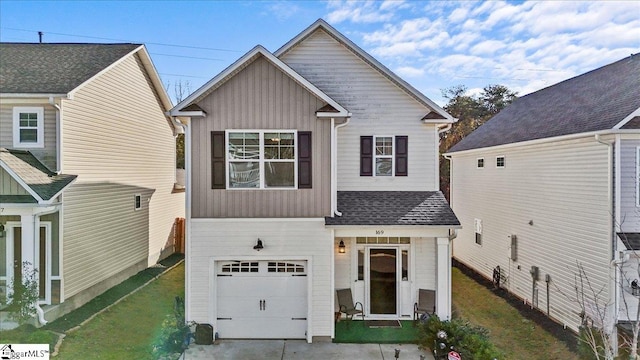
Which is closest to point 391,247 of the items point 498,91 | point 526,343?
point 526,343

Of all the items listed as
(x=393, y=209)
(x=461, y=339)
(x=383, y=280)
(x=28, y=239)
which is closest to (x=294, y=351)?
(x=383, y=280)

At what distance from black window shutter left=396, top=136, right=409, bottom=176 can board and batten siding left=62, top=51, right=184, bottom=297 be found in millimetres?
8550

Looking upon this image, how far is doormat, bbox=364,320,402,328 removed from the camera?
31.0 ft

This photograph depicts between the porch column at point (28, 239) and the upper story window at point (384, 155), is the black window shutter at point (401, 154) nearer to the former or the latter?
the upper story window at point (384, 155)

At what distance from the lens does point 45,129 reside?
912 cm

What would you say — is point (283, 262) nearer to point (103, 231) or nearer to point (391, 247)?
point (391, 247)

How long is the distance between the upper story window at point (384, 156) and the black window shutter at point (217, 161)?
4061mm

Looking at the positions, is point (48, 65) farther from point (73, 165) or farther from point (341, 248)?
point (341, 248)

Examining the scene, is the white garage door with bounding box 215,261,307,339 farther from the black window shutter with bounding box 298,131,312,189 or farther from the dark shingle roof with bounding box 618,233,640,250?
the dark shingle roof with bounding box 618,233,640,250

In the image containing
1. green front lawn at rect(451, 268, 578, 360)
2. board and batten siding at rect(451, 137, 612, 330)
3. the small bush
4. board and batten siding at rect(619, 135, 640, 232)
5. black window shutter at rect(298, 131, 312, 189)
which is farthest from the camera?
black window shutter at rect(298, 131, 312, 189)

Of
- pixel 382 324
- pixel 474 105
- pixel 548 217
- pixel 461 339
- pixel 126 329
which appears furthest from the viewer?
pixel 474 105

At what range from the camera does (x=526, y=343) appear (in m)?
8.77

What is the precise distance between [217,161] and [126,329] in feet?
15.4

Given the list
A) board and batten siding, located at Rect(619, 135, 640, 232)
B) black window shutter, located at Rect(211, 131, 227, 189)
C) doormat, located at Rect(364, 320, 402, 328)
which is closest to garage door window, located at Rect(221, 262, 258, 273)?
black window shutter, located at Rect(211, 131, 227, 189)
